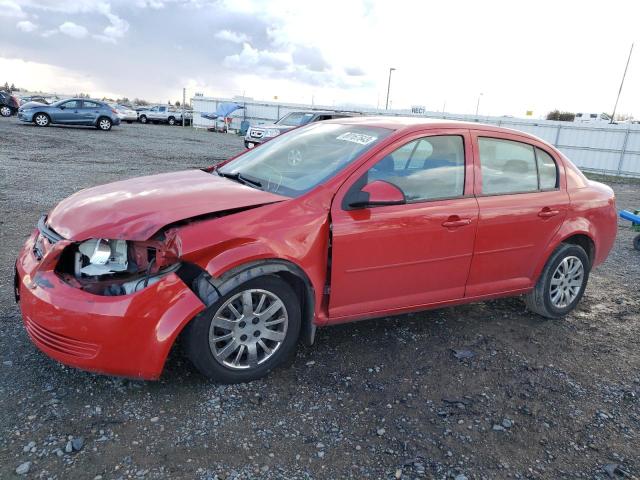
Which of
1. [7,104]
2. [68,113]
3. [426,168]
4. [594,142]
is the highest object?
[426,168]

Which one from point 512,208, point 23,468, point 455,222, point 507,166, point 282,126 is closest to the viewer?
point 23,468

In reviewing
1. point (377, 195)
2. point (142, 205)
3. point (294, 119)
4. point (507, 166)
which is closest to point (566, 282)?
point (507, 166)

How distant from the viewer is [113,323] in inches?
110

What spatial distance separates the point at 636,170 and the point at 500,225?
20.9m

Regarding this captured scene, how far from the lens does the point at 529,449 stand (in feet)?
9.45

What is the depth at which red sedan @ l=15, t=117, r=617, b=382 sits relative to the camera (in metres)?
2.89

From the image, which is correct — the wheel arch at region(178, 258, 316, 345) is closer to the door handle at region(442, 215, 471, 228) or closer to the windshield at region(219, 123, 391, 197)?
the windshield at region(219, 123, 391, 197)

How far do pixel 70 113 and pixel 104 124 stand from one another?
5.33 ft

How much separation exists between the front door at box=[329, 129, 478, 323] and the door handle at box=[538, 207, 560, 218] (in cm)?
77

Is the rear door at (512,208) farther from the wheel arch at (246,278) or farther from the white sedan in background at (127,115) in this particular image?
the white sedan in background at (127,115)

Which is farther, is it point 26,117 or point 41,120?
point 41,120

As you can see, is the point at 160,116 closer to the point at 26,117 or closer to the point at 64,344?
the point at 26,117

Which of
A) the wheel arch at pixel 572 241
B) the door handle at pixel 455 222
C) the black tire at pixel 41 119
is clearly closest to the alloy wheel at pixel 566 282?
the wheel arch at pixel 572 241

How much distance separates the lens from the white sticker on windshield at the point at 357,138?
3717 millimetres
